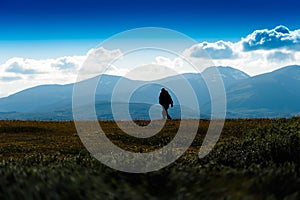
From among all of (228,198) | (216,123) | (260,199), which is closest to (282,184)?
(260,199)

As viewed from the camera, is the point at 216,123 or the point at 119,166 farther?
the point at 216,123

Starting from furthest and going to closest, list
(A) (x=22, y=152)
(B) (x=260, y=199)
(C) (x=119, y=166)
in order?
(A) (x=22, y=152) < (C) (x=119, y=166) < (B) (x=260, y=199)

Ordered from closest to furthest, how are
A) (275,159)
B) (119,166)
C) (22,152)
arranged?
(119,166), (275,159), (22,152)

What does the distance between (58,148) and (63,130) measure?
12.3 metres

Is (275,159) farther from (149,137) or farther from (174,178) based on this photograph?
(149,137)

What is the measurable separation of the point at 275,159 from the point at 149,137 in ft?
69.4

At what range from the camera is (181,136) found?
38.2 meters

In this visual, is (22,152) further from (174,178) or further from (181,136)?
(174,178)

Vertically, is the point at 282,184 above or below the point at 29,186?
below

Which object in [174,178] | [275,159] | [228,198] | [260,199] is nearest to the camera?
[228,198]

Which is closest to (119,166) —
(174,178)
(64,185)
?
(174,178)

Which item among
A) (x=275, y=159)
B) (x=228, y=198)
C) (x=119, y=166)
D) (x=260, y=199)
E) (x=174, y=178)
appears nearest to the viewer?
(x=228, y=198)

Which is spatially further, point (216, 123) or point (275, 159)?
point (216, 123)

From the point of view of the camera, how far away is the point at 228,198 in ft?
19.6
